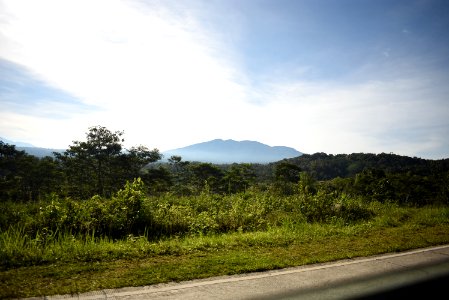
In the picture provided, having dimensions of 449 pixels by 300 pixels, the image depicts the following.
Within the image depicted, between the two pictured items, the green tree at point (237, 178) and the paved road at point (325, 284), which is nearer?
the paved road at point (325, 284)

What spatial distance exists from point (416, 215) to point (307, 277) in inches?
407

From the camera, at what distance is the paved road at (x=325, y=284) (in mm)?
5062

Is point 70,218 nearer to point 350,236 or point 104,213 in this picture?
point 104,213

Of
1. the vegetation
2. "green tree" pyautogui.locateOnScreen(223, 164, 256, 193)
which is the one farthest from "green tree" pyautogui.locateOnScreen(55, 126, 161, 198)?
the vegetation

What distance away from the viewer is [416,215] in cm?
1366

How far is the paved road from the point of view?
5.06 m

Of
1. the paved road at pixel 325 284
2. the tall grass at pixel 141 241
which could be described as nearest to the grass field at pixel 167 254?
the tall grass at pixel 141 241

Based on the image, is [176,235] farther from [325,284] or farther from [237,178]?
[237,178]

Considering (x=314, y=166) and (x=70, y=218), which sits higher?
(x=314, y=166)

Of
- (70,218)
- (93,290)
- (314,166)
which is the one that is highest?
(314,166)

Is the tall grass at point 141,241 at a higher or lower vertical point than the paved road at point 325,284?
higher

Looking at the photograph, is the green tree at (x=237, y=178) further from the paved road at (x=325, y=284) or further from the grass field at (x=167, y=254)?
the paved road at (x=325, y=284)

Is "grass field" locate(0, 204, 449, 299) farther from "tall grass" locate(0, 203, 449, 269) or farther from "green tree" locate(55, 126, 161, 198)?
"green tree" locate(55, 126, 161, 198)

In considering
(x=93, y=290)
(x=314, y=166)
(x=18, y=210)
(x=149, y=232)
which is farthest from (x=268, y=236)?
(x=314, y=166)
